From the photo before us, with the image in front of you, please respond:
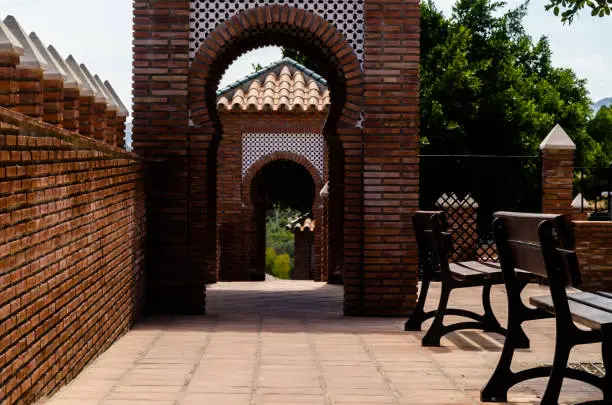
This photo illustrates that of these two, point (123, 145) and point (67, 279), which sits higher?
point (123, 145)

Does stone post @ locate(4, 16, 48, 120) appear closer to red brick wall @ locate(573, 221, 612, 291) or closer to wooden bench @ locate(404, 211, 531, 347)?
wooden bench @ locate(404, 211, 531, 347)

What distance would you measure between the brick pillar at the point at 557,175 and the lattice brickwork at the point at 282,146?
8.22 meters

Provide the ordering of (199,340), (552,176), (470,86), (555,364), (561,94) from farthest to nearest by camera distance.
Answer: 1. (561,94)
2. (470,86)
3. (552,176)
4. (199,340)
5. (555,364)

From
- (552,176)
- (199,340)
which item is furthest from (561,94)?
(199,340)

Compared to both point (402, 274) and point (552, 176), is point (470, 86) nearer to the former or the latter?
point (552, 176)

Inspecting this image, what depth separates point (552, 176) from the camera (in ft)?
40.3

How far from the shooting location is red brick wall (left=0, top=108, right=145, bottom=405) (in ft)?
13.5

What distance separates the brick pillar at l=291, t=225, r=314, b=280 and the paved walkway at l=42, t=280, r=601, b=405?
2018cm

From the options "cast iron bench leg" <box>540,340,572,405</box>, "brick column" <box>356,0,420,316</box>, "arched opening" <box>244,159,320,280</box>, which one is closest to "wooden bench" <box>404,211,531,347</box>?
"brick column" <box>356,0,420,316</box>


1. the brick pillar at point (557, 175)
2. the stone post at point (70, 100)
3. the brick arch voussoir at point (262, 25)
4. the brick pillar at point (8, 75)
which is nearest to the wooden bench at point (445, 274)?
the brick arch voussoir at point (262, 25)

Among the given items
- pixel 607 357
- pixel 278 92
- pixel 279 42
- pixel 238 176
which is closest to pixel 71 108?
pixel 607 357

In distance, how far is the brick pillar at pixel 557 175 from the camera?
12.2 meters

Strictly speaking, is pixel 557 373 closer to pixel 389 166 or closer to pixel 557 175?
pixel 389 166

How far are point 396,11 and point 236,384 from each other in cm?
499
